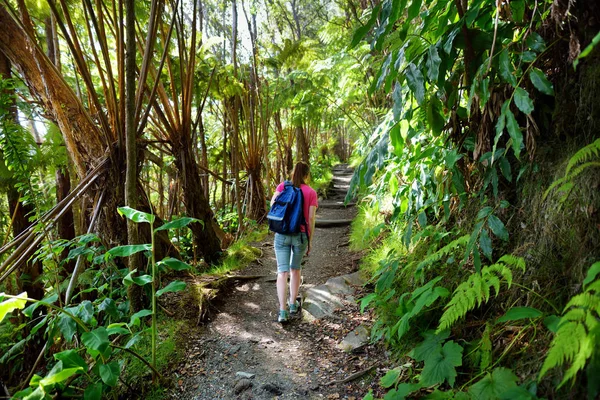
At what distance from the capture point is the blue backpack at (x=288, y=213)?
2.99 m

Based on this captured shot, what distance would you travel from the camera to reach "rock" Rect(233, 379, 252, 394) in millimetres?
2145

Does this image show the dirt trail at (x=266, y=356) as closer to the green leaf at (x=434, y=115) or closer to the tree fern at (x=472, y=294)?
the tree fern at (x=472, y=294)

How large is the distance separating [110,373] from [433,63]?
7.25ft

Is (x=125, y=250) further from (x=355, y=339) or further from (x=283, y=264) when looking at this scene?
(x=355, y=339)

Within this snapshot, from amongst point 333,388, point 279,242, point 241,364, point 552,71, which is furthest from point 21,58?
point 552,71

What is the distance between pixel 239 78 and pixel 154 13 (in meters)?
3.29

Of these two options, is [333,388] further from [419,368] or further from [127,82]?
[127,82]

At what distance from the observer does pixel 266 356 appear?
254cm

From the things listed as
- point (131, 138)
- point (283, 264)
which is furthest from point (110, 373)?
point (283, 264)

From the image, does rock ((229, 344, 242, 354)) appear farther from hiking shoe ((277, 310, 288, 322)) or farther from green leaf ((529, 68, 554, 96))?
green leaf ((529, 68, 554, 96))

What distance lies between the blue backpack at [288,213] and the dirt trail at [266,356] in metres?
0.89

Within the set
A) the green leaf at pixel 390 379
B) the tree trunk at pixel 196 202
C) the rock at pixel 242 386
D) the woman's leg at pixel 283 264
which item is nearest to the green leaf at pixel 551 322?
the green leaf at pixel 390 379

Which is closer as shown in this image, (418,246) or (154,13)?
(154,13)

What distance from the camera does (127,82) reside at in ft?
7.56
